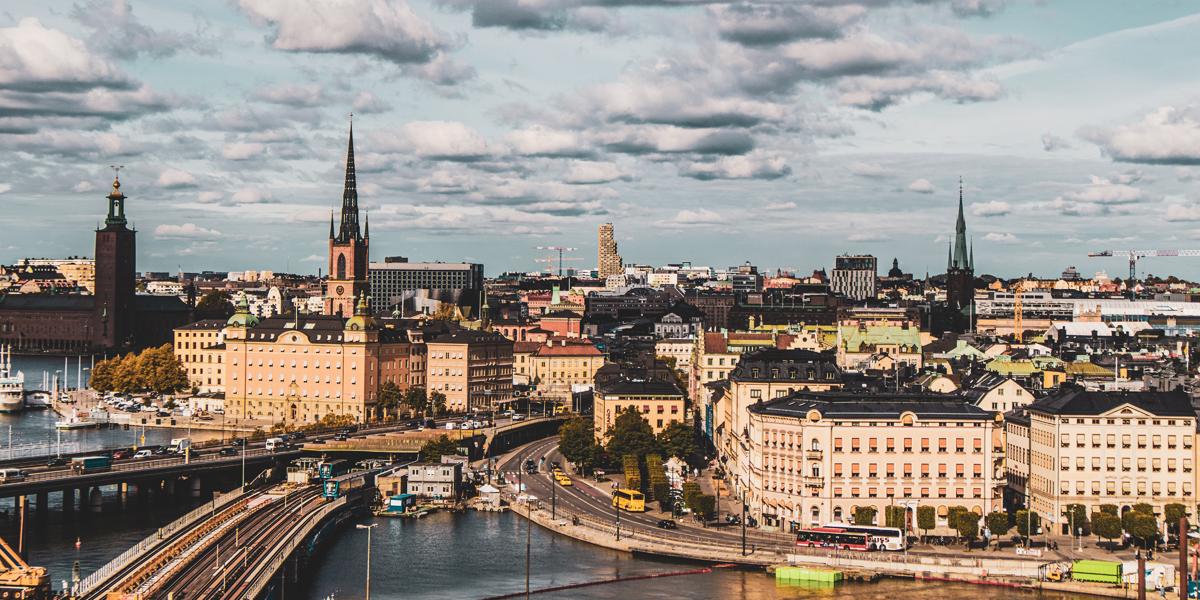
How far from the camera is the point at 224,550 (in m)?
67.9

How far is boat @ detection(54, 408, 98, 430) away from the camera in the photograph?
440ft

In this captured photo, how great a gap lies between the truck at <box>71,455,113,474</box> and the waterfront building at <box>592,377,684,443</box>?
35592 mm

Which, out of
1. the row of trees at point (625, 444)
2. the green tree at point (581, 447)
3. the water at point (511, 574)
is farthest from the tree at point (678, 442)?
the water at point (511, 574)

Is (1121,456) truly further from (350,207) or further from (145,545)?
(350,207)

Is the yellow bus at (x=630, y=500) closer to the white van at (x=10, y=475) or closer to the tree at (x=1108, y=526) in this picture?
the tree at (x=1108, y=526)

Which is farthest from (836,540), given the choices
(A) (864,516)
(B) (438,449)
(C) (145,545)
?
(B) (438,449)

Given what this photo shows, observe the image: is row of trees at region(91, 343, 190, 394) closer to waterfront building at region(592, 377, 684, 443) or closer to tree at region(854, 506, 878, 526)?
waterfront building at region(592, 377, 684, 443)

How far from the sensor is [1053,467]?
3091 inches

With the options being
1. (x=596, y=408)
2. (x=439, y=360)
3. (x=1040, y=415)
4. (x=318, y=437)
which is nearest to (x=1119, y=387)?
(x=1040, y=415)

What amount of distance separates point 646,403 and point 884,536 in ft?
139

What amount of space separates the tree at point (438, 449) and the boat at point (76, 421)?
4005cm

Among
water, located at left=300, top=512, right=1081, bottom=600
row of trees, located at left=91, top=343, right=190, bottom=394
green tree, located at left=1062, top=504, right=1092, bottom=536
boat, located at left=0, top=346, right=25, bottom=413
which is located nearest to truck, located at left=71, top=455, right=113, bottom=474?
water, located at left=300, top=512, right=1081, bottom=600

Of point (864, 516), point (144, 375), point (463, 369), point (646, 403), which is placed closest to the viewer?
point (864, 516)

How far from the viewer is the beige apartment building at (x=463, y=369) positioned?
473 ft
